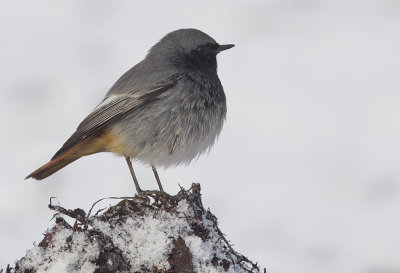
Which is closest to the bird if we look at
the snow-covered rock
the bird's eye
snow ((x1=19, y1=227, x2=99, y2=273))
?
the bird's eye

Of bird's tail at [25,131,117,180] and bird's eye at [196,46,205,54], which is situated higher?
bird's eye at [196,46,205,54]

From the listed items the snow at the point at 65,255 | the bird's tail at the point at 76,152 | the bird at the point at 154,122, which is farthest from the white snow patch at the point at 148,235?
the bird's tail at the point at 76,152

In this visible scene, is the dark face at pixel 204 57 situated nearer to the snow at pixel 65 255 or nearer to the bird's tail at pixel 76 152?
the bird's tail at pixel 76 152

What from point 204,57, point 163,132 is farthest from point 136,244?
point 204,57

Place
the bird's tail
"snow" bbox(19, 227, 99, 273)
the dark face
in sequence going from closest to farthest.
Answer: "snow" bbox(19, 227, 99, 273) → the bird's tail → the dark face

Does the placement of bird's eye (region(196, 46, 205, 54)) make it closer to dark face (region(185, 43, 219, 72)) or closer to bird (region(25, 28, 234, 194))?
dark face (region(185, 43, 219, 72))

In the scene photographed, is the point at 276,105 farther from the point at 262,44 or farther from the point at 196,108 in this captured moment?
the point at 196,108

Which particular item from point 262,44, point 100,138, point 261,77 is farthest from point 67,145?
point 262,44

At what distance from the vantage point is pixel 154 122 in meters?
6.48

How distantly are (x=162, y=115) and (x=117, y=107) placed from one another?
427mm

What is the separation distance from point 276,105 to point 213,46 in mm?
4845

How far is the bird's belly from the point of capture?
6477 mm

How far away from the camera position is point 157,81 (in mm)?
6656

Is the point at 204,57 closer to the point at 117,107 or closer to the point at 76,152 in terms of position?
the point at 117,107
